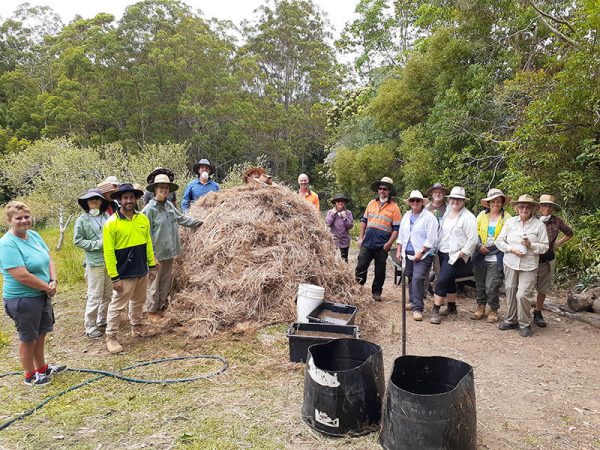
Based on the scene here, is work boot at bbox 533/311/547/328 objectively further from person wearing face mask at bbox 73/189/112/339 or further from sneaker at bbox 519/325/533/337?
person wearing face mask at bbox 73/189/112/339

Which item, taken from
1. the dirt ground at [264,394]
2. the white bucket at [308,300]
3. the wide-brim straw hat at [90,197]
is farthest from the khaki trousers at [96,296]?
the white bucket at [308,300]

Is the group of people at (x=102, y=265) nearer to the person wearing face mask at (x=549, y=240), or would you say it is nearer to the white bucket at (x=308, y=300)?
the white bucket at (x=308, y=300)

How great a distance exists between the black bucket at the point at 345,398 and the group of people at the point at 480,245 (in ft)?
6.85

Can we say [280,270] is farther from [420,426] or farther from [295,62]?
[295,62]

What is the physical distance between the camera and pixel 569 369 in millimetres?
3822

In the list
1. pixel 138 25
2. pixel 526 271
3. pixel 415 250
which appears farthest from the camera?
pixel 138 25

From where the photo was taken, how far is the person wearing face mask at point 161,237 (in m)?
4.74

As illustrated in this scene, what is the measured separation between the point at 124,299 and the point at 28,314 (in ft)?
3.30

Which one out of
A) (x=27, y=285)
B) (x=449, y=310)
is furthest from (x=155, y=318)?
(x=449, y=310)

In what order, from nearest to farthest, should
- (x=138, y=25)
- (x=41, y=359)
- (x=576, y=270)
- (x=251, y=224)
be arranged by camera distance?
(x=41, y=359) < (x=251, y=224) < (x=576, y=270) < (x=138, y=25)

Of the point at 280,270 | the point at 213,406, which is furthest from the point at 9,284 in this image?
the point at 280,270

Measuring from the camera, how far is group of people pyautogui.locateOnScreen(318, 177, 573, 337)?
A: 4504 mm

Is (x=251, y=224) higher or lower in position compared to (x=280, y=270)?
higher

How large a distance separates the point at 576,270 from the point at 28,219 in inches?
294
